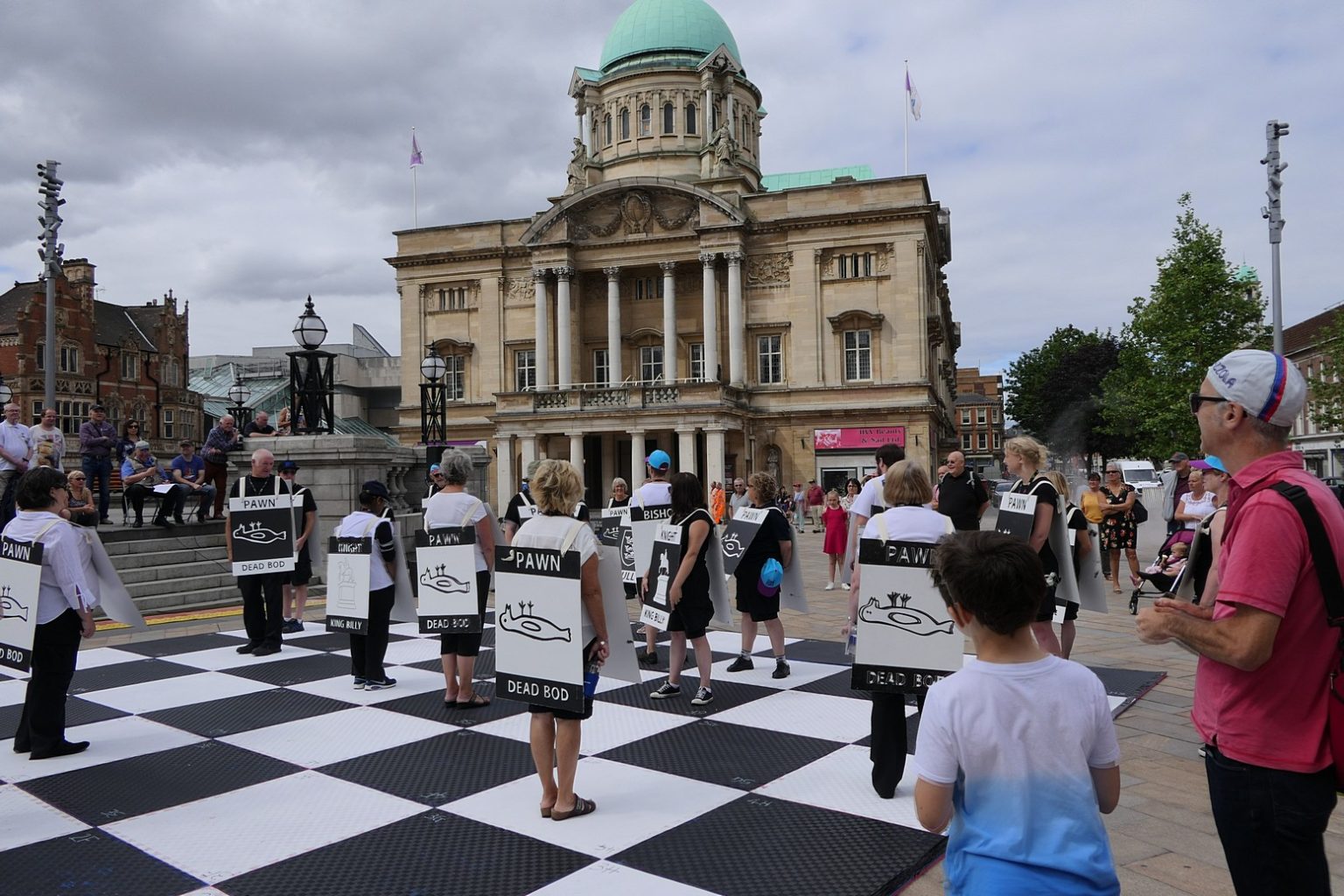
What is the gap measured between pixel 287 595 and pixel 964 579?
35.7 feet

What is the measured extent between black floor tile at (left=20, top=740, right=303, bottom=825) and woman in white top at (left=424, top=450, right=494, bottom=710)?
167cm

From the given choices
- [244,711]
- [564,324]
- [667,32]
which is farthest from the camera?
[667,32]

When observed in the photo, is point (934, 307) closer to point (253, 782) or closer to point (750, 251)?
point (750, 251)

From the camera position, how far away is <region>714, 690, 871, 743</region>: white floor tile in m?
6.93

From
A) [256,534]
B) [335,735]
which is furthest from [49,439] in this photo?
[335,735]

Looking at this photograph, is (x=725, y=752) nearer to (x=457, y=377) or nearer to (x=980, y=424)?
(x=457, y=377)

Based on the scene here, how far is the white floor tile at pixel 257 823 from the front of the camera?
4.76 m

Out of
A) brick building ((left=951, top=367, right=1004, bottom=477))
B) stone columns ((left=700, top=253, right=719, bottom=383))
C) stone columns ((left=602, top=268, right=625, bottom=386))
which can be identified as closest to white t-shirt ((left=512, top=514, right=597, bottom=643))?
stone columns ((left=700, top=253, right=719, bottom=383))

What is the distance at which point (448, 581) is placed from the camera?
7.85 metres

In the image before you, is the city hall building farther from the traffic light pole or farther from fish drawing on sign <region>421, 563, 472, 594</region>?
fish drawing on sign <region>421, 563, 472, 594</region>

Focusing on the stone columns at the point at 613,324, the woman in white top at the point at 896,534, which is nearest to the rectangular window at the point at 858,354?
the stone columns at the point at 613,324

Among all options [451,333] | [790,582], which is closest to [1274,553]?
[790,582]

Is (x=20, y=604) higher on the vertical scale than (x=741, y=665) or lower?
higher

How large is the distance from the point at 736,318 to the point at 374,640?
4032 cm
